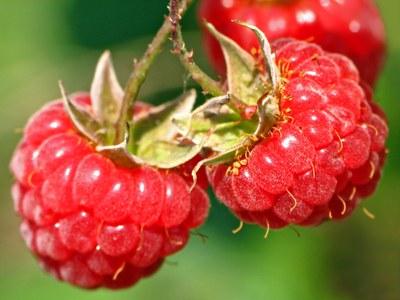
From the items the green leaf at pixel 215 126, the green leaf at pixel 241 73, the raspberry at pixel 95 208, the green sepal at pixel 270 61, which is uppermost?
the green sepal at pixel 270 61

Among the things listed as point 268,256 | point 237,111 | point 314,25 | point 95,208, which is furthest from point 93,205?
point 268,256

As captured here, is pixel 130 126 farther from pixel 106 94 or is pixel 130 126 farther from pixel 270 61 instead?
pixel 270 61

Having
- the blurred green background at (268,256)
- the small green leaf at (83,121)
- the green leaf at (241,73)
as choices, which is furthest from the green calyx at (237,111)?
the blurred green background at (268,256)

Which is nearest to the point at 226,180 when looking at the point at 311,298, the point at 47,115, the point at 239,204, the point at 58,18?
the point at 239,204

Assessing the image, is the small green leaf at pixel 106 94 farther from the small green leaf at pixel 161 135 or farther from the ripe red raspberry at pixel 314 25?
the ripe red raspberry at pixel 314 25

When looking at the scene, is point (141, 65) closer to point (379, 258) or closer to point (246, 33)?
point (246, 33)

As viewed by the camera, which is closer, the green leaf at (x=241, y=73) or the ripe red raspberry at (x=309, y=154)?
the ripe red raspberry at (x=309, y=154)

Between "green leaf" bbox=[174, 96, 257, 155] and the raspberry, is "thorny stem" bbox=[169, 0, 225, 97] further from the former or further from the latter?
the raspberry
